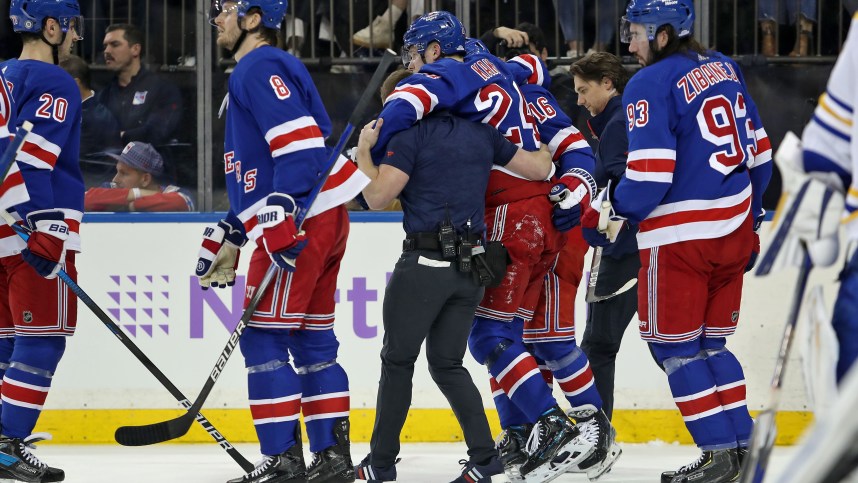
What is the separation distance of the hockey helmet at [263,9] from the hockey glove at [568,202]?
0.98 m

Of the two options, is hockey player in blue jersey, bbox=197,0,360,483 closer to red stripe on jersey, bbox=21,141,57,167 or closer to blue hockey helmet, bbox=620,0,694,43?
red stripe on jersey, bbox=21,141,57,167

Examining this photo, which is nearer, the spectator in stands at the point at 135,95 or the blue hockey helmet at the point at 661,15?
the blue hockey helmet at the point at 661,15

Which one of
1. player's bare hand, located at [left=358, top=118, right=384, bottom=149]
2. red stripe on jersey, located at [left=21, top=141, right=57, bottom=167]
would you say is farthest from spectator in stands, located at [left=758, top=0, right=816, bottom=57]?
red stripe on jersey, located at [left=21, top=141, right=57, bottom=167]

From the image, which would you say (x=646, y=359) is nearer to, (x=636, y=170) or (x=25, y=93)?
(x=636, y=170)

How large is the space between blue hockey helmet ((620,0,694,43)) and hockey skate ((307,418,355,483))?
→ 4.75 feet

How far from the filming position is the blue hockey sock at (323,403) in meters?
3.54

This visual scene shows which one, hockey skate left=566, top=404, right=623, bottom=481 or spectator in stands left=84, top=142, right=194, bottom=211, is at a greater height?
spectator in stands left=84, top=142, right=194, bottom=211

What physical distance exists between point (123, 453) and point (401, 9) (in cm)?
209

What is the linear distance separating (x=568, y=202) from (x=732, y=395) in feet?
2.46

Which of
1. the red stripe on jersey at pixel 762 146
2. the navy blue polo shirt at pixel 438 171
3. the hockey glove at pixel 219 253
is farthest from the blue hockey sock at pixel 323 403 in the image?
the red stripe on jersey at pixel 762 146

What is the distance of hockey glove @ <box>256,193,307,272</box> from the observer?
3248mm

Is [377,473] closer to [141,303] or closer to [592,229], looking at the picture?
[592,229]

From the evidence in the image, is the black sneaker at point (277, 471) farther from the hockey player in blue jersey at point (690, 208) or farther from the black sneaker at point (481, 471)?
the hockey player in blue jersey at point (690, 208)

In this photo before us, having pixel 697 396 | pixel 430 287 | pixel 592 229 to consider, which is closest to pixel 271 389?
pixel 430 287
